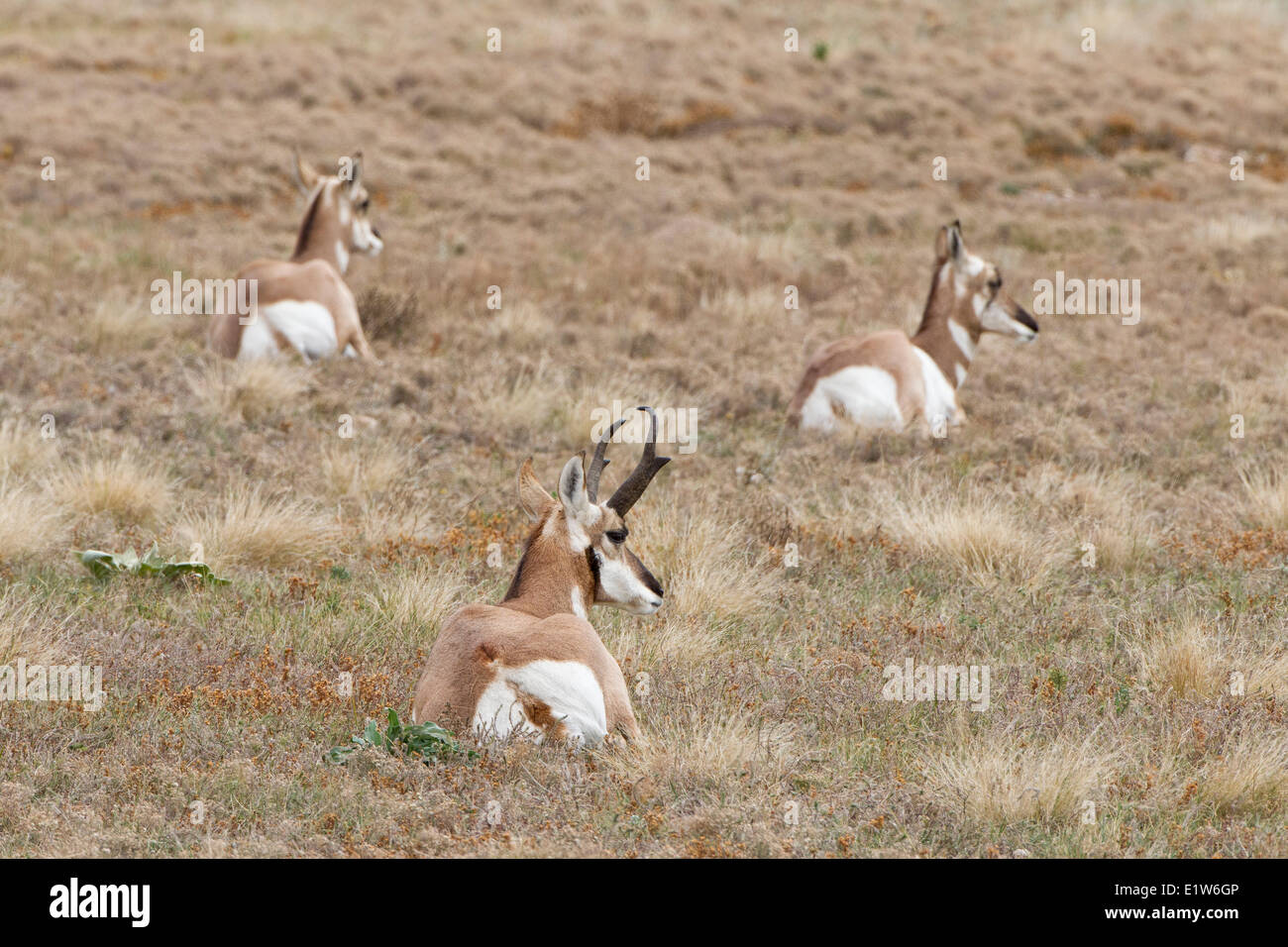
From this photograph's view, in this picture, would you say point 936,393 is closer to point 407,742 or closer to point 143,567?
point 143,567

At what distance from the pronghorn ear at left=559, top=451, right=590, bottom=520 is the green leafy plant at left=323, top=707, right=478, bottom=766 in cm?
124

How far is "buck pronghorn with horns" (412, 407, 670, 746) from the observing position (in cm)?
580

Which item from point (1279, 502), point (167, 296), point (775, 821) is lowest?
point (775, 821)

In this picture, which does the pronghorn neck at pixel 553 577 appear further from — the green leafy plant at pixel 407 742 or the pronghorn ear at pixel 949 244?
the pronghorn ear at pixel 949 244

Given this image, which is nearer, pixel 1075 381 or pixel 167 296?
pixel 1075 381

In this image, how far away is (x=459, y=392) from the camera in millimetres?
12539

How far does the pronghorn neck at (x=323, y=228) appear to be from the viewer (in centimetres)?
1509

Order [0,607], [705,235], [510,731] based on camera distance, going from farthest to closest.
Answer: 1. [705,235]
2. [0,607]
3. [510,731]

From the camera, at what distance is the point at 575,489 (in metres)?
6.54

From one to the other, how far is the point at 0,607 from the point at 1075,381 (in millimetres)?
9948

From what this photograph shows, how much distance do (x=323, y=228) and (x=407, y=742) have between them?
10341mm

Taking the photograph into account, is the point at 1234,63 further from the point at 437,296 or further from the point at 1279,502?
the point at 1279,502

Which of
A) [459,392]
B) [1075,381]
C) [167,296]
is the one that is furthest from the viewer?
[167,296]

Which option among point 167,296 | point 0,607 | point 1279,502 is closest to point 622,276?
point 167,296
